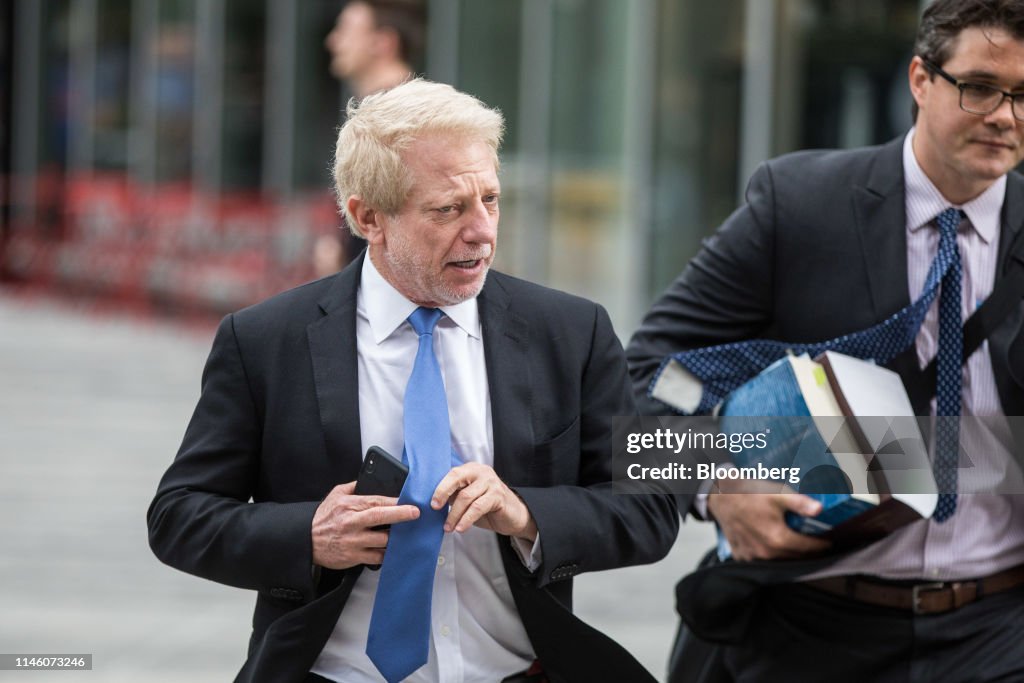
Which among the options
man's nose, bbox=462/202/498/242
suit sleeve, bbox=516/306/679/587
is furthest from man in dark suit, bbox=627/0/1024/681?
man's nose, bbox=462/202/498/242

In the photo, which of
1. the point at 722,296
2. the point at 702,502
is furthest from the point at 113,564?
the point at 722,296

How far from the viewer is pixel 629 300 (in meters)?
13.9

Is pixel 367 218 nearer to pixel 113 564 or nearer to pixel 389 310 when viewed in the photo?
pixel 389 310

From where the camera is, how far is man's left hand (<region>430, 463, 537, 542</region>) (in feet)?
8.29

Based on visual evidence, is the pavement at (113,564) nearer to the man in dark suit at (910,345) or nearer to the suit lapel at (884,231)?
the man in dark suit at (910,345)

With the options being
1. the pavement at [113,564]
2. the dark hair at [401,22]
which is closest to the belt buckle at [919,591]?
the pavement at [113,564]

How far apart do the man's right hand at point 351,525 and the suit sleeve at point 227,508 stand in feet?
0.11

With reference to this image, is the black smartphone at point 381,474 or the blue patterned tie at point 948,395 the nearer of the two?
the black smartphone at point 381,474

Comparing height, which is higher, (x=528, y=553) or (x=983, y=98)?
(x=983, y=98)

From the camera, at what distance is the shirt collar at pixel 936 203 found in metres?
3.22

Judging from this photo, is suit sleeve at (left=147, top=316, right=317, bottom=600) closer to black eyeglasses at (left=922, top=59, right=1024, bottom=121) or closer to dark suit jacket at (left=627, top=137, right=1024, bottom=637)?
dark suit jacket at (left=627, top=137, right=1024, bottom=637)

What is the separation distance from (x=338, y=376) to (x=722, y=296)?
0.98m

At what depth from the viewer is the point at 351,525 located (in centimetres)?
257

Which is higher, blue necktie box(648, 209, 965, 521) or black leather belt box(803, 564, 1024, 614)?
blue necktie box(648, 209, 965, 521)
